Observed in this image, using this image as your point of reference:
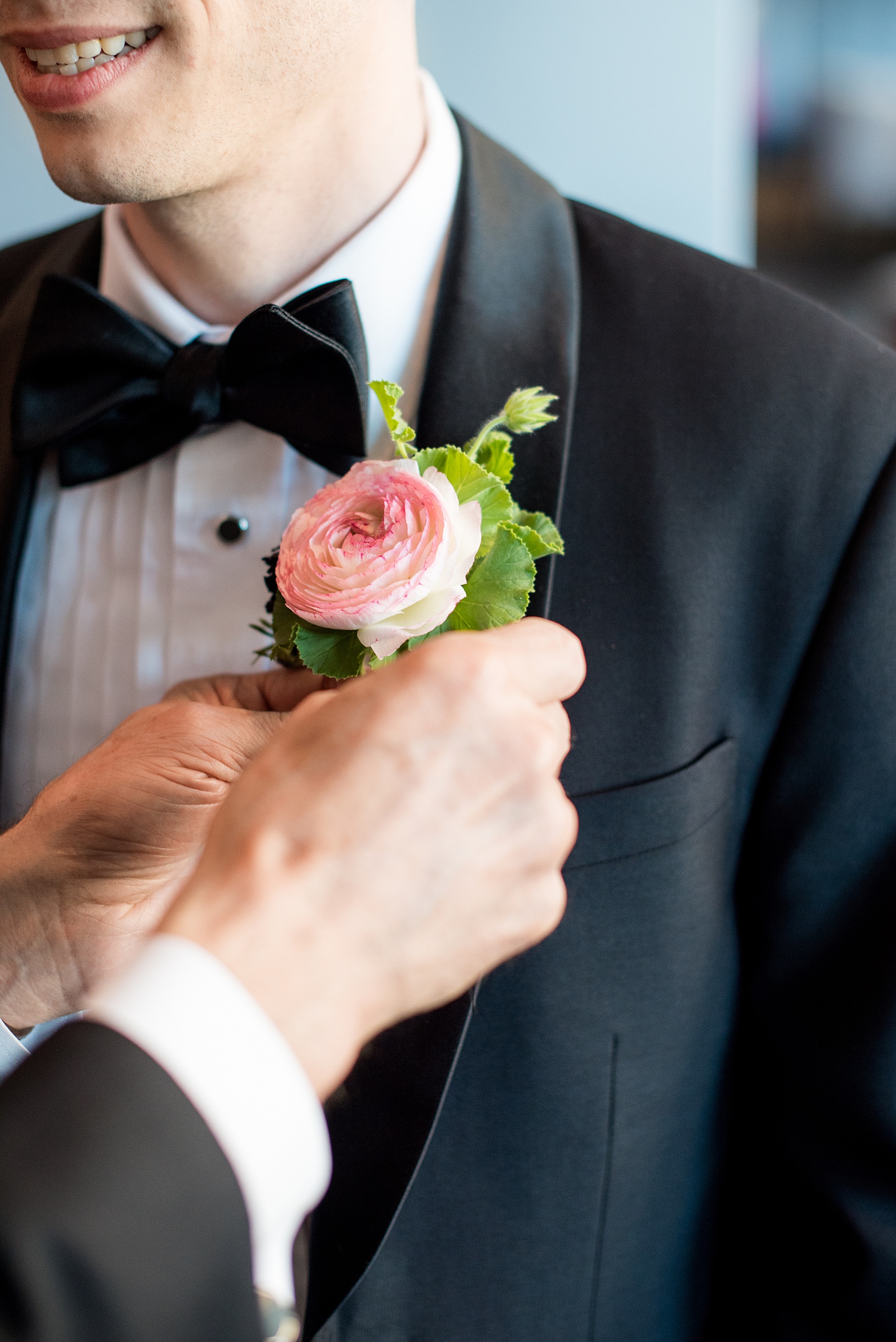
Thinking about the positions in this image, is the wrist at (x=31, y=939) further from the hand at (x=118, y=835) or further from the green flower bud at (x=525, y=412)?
the green flower bud at (x=525, y=412)

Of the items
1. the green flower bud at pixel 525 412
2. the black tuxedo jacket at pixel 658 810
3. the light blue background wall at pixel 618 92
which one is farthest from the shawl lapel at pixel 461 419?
the light blue background wall at pixel 618 92

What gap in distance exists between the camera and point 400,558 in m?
0.59

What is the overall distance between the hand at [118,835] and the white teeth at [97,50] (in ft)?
1.51

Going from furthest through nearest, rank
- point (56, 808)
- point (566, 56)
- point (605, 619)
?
point (566, 56)
point (605, 619)
point (56, 808)

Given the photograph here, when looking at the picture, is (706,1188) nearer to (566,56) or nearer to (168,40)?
(168,40)

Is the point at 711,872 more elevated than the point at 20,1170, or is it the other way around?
the point at 20,1170

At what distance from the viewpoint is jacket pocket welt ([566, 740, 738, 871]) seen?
87cm

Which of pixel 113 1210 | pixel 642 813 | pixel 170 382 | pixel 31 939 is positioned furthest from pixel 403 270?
pixel 113 1210

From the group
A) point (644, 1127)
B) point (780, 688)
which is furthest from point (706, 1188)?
point (780, 688)

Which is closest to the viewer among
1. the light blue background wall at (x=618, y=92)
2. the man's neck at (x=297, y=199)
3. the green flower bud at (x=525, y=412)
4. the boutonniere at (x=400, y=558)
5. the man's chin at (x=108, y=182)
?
the boutonniere at (x=400, y=558)

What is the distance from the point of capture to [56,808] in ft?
2.51

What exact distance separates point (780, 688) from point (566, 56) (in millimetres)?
1024

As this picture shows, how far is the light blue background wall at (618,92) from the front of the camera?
1.42 m

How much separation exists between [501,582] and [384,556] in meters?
0.09
